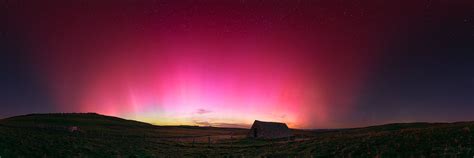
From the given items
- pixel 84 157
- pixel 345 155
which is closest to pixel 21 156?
pixel 84 157

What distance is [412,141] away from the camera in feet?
96.1

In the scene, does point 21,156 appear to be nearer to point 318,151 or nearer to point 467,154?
point 318,151

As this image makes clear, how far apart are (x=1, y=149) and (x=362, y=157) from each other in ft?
78.9

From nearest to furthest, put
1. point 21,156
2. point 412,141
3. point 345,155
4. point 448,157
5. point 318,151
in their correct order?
1. point 448,157
2. point 21,156
3. point 345,155
4. point 412,141
5. point 318,151

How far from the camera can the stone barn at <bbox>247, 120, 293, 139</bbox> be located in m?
79.2

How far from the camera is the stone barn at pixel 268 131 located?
7925cm

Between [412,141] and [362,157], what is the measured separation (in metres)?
6.49

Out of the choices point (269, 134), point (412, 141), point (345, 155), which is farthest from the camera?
point (269, 134)

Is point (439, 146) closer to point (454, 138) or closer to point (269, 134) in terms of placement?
point (454, 138)

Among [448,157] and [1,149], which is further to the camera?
[1,149]

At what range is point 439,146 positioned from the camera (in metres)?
25.0

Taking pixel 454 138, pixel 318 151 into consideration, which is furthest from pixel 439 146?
pixel 318 151

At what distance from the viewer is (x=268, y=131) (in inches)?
3145

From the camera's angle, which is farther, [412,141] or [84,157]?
[412,141]
